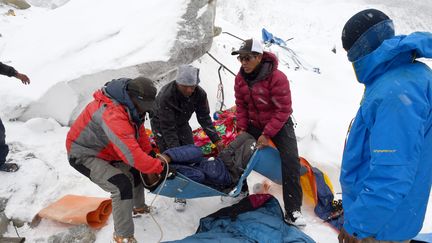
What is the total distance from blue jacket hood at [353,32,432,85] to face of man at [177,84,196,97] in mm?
2068

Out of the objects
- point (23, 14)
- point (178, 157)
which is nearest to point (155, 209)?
point (178, 157)

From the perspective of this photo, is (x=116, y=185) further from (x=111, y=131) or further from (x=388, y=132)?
(x=388, y=132)

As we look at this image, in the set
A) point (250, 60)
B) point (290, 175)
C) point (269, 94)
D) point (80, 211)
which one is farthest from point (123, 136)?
point (290, 175)

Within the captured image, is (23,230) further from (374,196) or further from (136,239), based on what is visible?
(374,196)

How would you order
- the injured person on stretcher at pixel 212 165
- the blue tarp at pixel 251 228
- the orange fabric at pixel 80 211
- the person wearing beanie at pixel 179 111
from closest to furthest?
the blue tarp at pixel 251 228 → the injured person on stretcher at pixel 212 165 → the orange fabric at pixel 80 211 → the person wearing beanie at pixel 179 111

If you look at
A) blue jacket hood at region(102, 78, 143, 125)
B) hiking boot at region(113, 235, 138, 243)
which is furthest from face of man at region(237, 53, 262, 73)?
hiking boot at region(113, 235, 138, 243)

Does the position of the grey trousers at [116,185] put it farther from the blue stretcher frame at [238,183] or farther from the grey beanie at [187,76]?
the grey beanie at [187,76]

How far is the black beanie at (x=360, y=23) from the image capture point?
161cm

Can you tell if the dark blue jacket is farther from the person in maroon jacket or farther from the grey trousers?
the grey trousers

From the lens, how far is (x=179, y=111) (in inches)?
148

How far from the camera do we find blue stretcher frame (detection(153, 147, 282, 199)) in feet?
9.97

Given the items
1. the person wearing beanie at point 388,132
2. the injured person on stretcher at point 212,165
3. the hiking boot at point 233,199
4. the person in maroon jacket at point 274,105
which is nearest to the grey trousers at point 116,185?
the injured person on stretcher at point 212,165

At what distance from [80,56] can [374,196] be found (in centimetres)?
508

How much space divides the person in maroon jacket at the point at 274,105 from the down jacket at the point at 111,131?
3.83 ft
